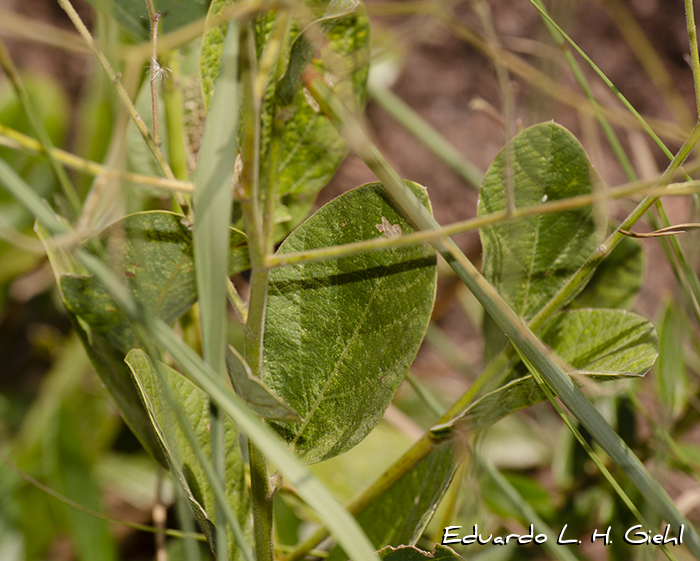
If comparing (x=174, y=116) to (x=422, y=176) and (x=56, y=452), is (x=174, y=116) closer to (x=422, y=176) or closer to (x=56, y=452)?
(x=56, y=452)

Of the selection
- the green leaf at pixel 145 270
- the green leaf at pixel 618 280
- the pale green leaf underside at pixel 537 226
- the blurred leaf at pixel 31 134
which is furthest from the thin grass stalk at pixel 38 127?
the blurred leaf at pixel 31 134

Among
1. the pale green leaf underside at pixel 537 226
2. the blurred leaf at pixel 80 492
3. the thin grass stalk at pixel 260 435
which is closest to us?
the thin grass stalk at pixel 260 435

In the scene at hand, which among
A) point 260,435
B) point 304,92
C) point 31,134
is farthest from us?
point 31,134

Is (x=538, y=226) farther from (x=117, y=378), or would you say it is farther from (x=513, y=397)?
(x=117, y=378)

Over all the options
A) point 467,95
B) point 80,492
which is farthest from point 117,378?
point 467,95

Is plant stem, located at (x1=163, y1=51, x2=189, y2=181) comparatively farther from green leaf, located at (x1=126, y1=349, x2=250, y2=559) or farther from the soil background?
the soil background

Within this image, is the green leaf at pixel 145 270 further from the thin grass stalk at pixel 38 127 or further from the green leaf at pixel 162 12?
the green leaf at pixel 162 12

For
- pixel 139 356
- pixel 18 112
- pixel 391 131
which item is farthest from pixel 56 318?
pixel 139 356

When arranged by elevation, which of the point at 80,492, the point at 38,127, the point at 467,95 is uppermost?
the point at 467,95
